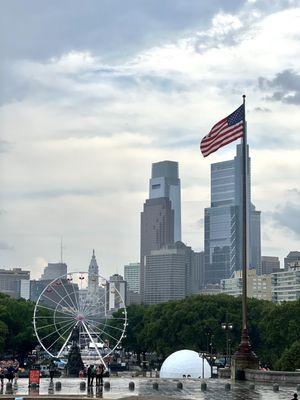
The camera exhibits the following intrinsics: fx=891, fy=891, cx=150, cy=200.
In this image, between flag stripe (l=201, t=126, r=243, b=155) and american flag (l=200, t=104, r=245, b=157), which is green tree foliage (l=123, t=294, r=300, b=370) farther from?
flag stripe (l=201, t=126, r=243, b=155)

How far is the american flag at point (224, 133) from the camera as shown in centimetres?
6094

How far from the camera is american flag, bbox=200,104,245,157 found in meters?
60.9

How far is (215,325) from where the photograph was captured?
13212 cm

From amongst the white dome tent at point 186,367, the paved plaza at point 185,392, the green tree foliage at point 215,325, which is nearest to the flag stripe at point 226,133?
the paved plaza at point 185,392

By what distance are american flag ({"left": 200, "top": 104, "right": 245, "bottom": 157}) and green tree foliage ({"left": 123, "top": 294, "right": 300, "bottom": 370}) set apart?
61153mm

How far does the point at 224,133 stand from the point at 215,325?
74.4 metres

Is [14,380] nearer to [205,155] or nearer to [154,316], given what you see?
[205,155]

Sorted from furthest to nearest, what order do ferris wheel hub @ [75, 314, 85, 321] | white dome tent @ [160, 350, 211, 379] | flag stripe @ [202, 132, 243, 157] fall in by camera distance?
ferris wheel hub @ [75, 314, 85, 321]
white dome tent @ [160, 350, 211, 379]
flag stripe @ [202, 132, 243, 157]

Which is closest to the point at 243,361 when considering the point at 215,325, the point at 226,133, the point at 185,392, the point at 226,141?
the point at 185,392

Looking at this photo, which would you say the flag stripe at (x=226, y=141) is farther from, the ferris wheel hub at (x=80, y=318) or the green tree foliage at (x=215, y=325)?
the green tree foliage at (x=215, y=325)

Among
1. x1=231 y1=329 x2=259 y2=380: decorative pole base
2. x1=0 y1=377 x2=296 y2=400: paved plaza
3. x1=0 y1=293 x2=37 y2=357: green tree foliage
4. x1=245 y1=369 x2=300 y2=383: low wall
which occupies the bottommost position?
x1=0 y1=377 x2=296 y2=400: paved plaza

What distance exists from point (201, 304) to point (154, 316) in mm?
13349

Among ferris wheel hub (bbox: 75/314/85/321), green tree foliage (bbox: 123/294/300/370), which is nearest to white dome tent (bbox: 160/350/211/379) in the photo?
ferris wheel hub (bbox: 75/314/85/321)

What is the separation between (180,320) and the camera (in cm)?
13800
